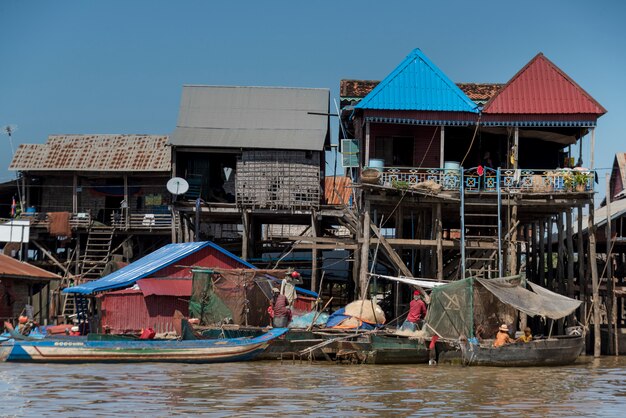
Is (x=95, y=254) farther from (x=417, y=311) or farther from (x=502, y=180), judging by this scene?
(x=417, y=311)

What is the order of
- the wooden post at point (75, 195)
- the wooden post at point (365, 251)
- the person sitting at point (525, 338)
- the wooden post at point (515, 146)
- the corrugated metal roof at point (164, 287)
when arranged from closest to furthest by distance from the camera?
the person sitting at point (525, 338), the corrugated metal roof at point (164, 287), the wooden post at point (365, 251), the wooden post at point (515, 146), the wooden post at point (75, 195)

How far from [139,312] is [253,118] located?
11961 mm

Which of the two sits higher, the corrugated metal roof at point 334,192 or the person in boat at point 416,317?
the corrugated metal roof at point 334,192

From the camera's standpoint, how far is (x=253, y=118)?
115ft

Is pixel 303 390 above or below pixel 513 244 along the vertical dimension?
below

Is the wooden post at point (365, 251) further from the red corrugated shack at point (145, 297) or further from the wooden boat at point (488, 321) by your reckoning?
the red corrugated shack at point (145, 297)

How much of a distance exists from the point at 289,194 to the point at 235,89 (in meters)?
5.12

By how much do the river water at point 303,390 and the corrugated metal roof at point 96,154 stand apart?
62.8 ft

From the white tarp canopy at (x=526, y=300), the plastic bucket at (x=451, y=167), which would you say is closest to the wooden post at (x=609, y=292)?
the plastic bucket at (x=451, y=167)

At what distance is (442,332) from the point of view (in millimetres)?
21969

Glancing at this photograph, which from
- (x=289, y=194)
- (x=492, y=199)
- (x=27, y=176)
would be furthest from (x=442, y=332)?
(x=27, y=176)

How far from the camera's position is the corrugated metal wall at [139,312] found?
2483 centimetres

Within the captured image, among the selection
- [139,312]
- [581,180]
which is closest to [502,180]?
[581,180]

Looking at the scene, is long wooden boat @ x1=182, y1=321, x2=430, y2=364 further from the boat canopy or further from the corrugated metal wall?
the corrugated metal wall
